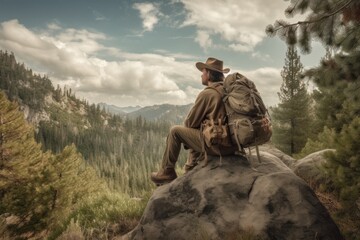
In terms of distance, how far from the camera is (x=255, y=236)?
4.52 meters

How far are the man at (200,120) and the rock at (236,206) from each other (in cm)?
37

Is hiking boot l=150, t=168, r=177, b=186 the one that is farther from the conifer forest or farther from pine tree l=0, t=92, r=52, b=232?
pine tree l=0, t=92, r=52, b=232

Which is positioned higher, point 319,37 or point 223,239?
point 319,37

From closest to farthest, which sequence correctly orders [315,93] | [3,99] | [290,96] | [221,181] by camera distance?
1. [221,181]
2. [3,99]
3. [315,93]
4. [290,96]

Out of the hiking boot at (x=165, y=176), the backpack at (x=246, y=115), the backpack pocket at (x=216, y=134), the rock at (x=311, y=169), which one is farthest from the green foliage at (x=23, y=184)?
the backpack at (x=246, y=115)

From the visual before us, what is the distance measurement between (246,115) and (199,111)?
934 millimetres

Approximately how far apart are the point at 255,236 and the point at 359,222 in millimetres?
1962

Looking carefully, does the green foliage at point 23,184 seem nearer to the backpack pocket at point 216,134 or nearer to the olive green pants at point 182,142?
the olive green pants at point 182,142

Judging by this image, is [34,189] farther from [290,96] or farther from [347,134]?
[290,96]

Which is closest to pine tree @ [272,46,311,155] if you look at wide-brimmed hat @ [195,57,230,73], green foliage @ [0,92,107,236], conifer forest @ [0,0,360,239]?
conifer forest @ [0,0,360,239]

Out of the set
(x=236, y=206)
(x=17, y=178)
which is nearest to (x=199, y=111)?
(x=236, y=206)

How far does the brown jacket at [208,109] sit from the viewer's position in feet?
19.0

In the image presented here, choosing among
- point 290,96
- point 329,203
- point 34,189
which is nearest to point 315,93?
point 290,96

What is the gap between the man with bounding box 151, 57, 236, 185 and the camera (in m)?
5.83
